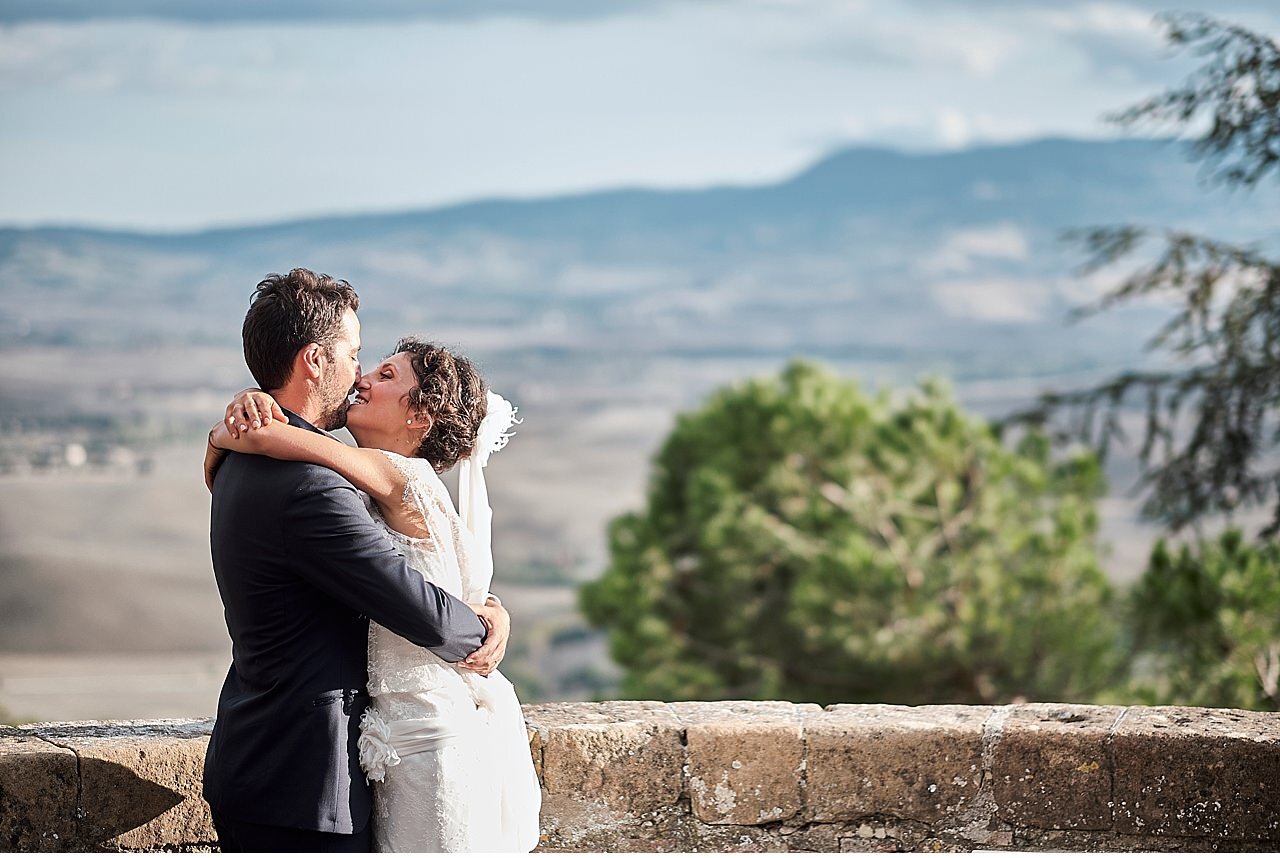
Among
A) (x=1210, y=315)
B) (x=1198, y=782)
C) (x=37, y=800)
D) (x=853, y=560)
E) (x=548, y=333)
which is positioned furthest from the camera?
(x=548, y=333)

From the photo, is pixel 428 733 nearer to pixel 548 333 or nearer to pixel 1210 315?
pixel 1210 315

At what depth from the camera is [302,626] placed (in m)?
1.90

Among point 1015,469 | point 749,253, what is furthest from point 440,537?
point 749,253

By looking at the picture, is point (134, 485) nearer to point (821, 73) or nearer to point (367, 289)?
point (367, 289)

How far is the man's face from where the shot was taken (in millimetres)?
1944

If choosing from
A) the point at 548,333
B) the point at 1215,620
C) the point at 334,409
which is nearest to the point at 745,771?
the point at 334,409

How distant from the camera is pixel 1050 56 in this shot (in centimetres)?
8794

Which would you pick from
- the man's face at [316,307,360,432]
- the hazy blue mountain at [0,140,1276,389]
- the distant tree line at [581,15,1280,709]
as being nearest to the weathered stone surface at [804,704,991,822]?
the man's face at [316,307,360,432]

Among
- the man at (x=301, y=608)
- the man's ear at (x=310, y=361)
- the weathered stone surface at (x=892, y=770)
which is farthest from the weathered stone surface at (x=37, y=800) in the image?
the weathered stone surface at (x=892, y=770)

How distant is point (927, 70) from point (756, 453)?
268ft

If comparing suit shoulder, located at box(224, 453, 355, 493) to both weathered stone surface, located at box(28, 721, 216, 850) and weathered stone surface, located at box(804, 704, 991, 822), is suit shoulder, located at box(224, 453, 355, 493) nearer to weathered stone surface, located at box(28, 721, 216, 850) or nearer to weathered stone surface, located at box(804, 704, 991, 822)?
weathered stone surface, located at box(28, 721, 216, 850)

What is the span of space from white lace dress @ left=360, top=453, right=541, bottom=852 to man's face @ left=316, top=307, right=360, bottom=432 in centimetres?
12

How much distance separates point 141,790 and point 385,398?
1111 mm

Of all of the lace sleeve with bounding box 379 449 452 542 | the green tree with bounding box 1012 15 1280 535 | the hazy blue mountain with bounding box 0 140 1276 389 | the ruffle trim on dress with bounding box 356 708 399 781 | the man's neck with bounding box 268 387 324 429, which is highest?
the hazy blue mountain with bounding box 0 140 1276 389
